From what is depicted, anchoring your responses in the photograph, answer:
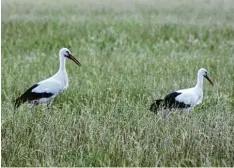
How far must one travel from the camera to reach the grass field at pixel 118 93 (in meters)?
4.82

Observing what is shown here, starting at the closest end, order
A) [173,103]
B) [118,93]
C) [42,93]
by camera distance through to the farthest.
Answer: [173,103], [42,93], [118,93]

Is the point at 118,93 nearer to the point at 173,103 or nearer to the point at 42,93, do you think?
the point at 42,93

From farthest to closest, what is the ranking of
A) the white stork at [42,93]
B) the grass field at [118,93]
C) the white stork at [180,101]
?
1. the white stork at [42,93]
2. the white stork at [180,101]
3. the grass field at [118,93]

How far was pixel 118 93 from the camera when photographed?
7172 mm

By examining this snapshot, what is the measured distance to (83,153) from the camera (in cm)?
491

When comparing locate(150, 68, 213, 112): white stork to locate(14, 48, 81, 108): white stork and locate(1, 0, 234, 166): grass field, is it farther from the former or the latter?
locate(14, 48, 81, 108): white stork

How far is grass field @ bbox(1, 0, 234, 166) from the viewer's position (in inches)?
190

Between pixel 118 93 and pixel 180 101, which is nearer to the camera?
pixel 180 101

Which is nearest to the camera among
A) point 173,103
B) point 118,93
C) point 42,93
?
A: point 173,103

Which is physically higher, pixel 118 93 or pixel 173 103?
pixel 118 93

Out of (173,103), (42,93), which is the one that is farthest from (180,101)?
(42,93)

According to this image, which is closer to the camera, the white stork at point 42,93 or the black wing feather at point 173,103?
the black wing feather at point 173,103

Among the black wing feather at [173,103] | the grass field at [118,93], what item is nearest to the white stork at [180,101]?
the black wing feather at [173,103]

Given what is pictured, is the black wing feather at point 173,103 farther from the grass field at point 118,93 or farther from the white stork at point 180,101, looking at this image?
the grass field at point 118,93
